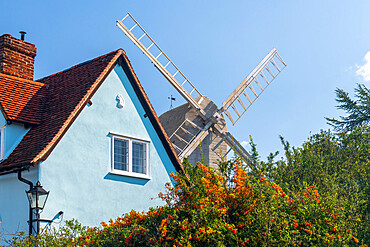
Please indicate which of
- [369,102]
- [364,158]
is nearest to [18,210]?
[364,158]

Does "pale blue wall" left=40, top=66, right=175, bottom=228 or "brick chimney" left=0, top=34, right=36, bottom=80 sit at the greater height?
"brick chimney" left=0, top=34, right=36, bottom=80

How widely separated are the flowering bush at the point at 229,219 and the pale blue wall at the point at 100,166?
409cm

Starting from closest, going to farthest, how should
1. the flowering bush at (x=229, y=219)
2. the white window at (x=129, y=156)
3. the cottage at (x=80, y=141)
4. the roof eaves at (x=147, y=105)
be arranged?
the flowering bush at (x=229, y=219), the cottage at (x=80, y=141), the white window at (x=129, y=156), the roof eaves at (x=147, y=105)

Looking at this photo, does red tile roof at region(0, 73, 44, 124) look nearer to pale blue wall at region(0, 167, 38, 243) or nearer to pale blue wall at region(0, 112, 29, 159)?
pale blue wall at region(0, 112, 29, 159)

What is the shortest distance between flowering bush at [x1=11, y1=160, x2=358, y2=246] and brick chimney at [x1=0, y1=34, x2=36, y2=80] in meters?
9.31

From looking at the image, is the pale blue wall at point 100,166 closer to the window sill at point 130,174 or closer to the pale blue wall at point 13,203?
the window sill at point 130,174

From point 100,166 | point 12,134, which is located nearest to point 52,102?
point 12,134

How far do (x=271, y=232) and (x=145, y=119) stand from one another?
29.0 ft

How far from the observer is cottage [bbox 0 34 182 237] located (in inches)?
561

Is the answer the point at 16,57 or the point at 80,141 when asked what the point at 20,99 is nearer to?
the point at 16,57

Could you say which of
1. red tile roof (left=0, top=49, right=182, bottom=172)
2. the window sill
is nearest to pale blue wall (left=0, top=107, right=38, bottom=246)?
red tile roof (left=0, top=49, right=182, bottom=172)

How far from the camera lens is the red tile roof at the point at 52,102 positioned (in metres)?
14.4

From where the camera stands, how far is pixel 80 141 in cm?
1512

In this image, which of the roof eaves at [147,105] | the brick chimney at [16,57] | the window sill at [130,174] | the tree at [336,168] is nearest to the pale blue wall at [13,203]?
the window sill at [130,174]
